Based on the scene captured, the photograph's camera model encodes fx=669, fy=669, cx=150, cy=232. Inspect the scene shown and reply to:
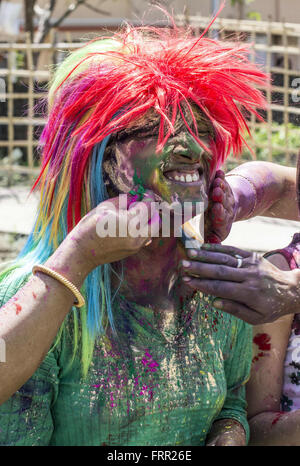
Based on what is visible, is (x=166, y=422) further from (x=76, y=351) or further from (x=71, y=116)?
(x=71, y=116)

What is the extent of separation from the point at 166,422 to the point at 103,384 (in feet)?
0.60

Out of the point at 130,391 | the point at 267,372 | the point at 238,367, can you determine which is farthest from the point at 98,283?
the point at 267,372

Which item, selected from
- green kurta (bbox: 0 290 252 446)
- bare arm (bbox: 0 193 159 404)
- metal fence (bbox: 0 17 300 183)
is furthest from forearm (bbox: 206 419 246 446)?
metal fence (bbox: 0 17 300 183)

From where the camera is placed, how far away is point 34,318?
1329 mm

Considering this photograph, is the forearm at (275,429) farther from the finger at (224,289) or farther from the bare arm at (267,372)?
the finger at (224,289)

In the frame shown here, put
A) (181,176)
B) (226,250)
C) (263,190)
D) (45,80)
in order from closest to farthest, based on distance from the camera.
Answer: (226,250), (181,176), (263,190), (45,80)

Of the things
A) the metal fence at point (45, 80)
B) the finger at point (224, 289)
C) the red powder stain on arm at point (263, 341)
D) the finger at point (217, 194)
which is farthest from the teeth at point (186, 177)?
the metal fence at point (45, 80)

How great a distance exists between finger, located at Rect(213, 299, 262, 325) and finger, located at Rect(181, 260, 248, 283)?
0.05 meters

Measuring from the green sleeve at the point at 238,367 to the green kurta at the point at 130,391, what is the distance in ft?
0.31

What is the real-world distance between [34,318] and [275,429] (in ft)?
2.87

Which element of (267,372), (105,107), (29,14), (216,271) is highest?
(29,14)

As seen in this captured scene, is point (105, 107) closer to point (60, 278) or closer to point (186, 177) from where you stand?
point (186, 177)

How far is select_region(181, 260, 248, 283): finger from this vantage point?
4.57 ft
